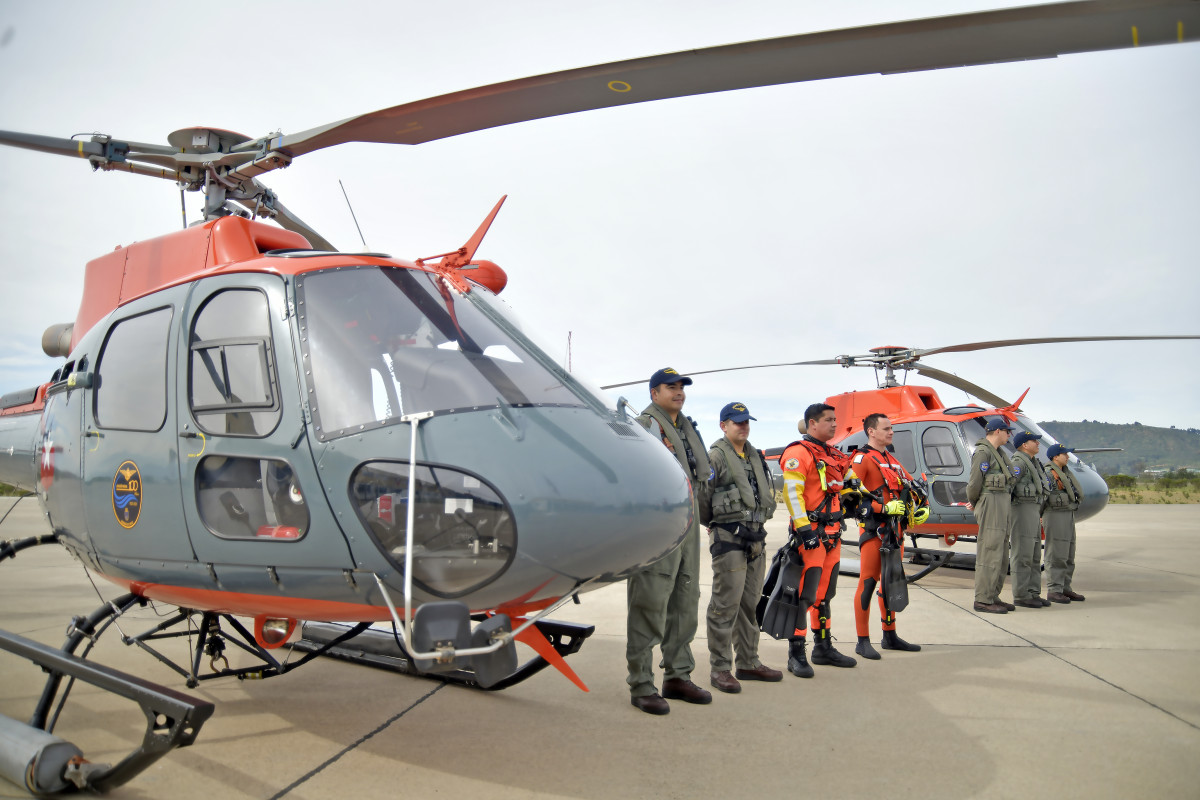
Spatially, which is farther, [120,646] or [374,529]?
[120,646]

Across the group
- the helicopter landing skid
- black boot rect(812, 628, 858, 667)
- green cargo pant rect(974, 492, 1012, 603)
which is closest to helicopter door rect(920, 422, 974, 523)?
green cargo pant rect(974, 492, 1012, 603)

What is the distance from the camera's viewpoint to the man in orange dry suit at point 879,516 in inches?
222

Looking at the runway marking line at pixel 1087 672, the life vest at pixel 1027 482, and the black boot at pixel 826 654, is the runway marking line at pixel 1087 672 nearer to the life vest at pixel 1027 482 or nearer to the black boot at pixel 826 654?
the life vest at pixel 1027 482

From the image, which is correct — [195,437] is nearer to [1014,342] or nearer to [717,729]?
[717,729]

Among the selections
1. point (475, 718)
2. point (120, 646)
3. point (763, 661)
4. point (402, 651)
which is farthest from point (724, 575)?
point (120, 646)

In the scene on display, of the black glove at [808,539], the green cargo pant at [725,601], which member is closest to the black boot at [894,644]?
the black glove at [808,539]

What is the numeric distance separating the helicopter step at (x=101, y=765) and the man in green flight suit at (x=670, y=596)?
2174mm

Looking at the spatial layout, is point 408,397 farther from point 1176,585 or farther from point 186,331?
point 1176,585

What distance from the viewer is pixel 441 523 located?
263 cm

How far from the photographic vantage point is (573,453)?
2789 millimetres

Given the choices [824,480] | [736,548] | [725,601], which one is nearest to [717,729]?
[725,601]

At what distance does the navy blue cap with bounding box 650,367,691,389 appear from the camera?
4.66 meters

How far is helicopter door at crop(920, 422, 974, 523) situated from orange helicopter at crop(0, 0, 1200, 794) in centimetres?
718

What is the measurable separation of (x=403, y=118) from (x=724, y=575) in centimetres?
315
